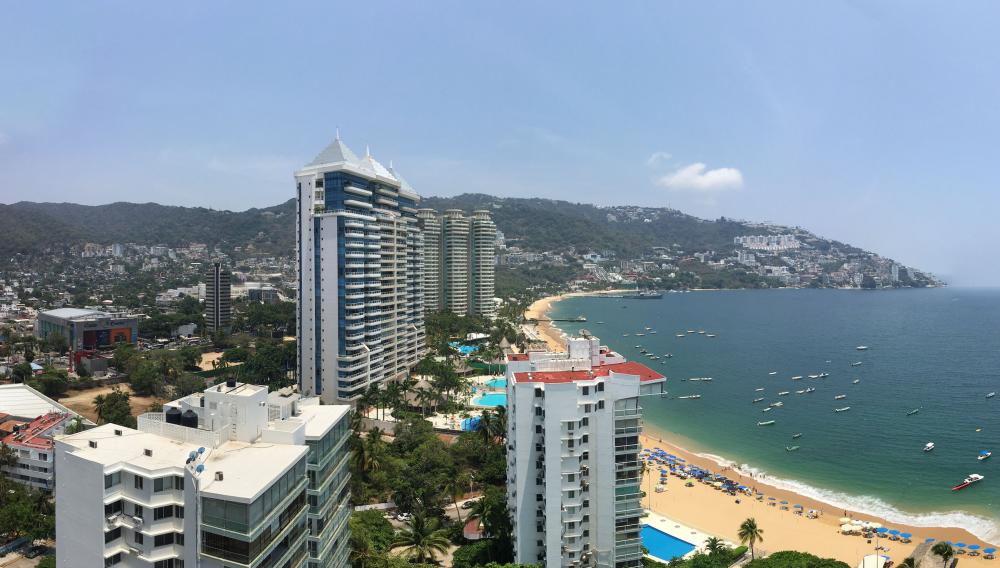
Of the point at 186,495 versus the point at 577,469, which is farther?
the point at 577,469

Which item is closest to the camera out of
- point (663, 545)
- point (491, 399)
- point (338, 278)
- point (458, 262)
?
point (663, 545)

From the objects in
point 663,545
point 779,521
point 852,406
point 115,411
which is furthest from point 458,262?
point 663,545

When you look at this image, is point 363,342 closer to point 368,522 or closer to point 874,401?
point 368,522

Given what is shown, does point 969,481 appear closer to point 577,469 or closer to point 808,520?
point 808,520

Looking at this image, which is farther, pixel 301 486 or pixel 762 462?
pixel 762 462

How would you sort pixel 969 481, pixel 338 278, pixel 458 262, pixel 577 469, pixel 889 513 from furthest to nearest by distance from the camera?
pixel 458 262 < pixel 338 278 < pixel 969 481 < pixel 889 513 < pixel 577 469

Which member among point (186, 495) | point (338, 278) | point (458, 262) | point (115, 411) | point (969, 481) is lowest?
point (969, 481)

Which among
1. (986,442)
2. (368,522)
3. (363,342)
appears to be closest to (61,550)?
(368,522)

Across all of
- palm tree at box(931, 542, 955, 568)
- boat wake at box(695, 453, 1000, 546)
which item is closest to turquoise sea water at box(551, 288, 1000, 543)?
boat wake at box(695, 453, 1000, 546)
